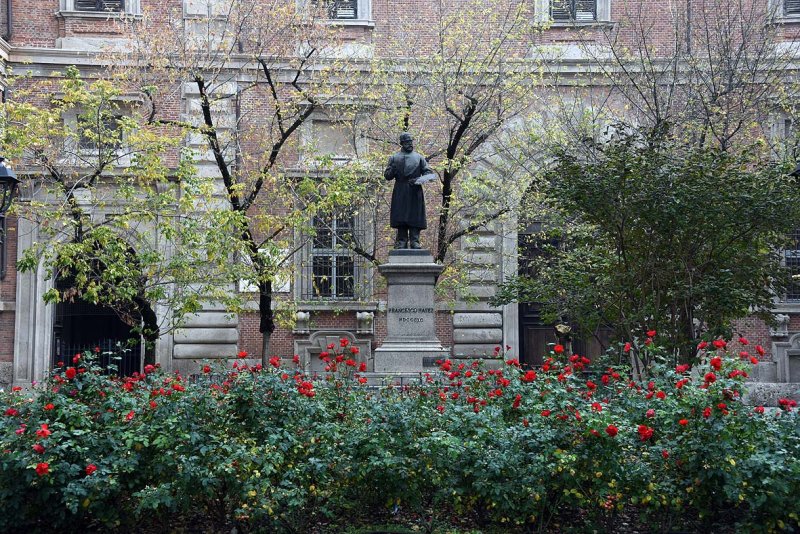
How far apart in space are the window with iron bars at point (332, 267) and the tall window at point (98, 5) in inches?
281

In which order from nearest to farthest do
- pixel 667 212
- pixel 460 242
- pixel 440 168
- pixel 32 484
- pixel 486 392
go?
1. pixel 32 484
2. pixel 486 392
3. pixel 667 212
4. pixel 440 168
5. pixel 460 242

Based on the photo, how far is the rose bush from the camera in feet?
26.1

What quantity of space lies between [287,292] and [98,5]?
334 inches

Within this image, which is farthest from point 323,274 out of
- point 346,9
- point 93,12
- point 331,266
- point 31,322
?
point 93,12

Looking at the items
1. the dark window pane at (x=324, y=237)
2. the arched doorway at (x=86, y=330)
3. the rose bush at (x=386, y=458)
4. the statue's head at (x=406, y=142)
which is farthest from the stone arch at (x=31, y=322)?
the rose bush at (x=386, y=458)

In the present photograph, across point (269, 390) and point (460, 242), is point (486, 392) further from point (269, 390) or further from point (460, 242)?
point (460, 242)

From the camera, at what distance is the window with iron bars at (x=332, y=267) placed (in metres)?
22.6

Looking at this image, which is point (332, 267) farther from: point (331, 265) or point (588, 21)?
point (588, 21)

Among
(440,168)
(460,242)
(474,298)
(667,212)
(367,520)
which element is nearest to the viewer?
(367,520)

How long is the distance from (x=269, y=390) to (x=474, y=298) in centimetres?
1291

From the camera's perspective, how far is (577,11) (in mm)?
24000

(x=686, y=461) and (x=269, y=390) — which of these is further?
(x=269, y=390)

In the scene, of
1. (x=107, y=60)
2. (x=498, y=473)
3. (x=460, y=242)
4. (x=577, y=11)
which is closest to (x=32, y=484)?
(x=498, y=473)

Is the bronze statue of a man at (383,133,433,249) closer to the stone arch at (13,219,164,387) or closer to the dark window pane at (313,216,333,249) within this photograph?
the dark window pane at (313,216,333,249)
